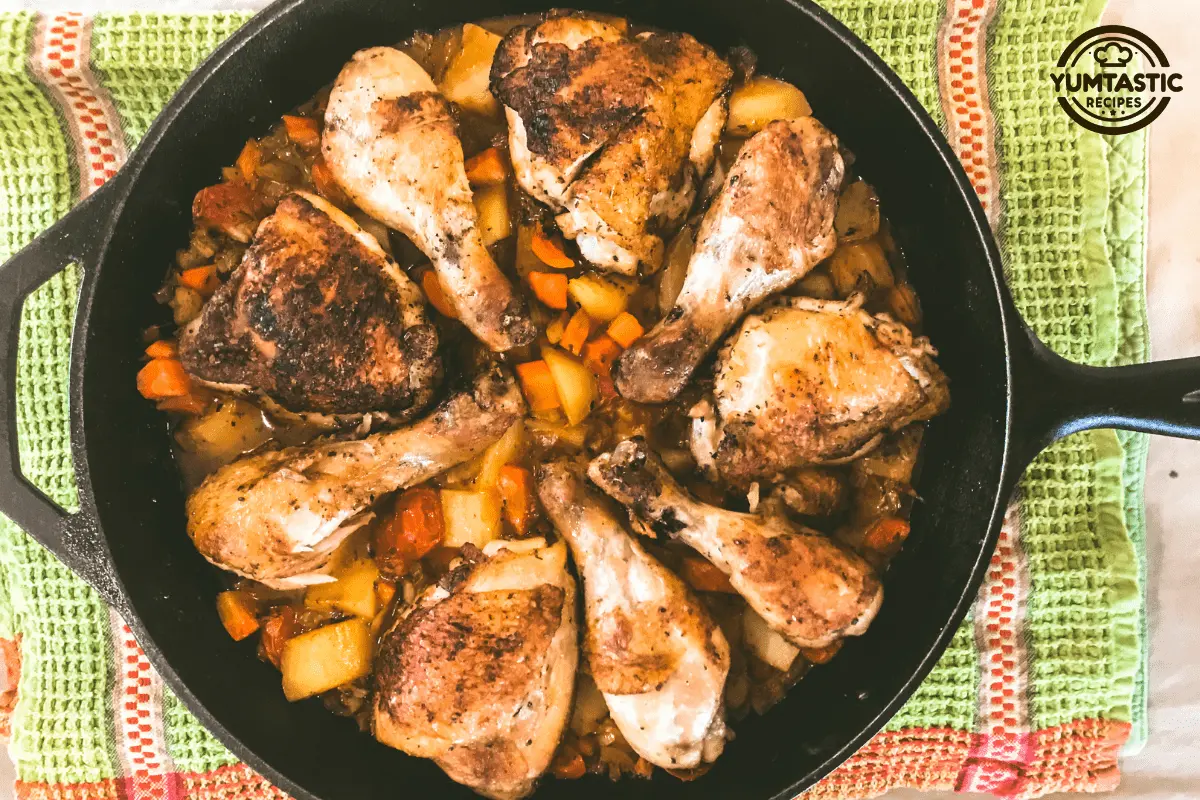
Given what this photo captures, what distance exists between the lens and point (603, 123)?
1.92 meters

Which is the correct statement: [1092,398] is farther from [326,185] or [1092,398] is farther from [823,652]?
[326,185]

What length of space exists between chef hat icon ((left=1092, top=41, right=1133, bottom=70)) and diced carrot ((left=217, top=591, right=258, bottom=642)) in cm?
253

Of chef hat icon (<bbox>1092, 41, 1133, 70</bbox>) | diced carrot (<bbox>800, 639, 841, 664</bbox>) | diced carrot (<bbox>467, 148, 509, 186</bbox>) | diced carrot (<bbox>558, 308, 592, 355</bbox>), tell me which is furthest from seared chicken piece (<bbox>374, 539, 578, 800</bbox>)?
chef hat icon (<bbox>1092, 41, 1133, 70</bbox>)

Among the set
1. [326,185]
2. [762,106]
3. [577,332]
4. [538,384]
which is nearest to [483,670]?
[538,384]

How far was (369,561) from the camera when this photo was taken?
6.88 feet

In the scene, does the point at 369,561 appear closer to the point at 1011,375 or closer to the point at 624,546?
the point at 624,546

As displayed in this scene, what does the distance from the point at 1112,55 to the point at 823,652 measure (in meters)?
1.75

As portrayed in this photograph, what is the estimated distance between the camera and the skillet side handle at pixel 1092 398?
1.72 metres

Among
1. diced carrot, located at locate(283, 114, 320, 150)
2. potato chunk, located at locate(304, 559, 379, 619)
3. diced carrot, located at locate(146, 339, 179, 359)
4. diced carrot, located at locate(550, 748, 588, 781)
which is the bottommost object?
diced carrot, located at locate(550, 748, 588, 781)

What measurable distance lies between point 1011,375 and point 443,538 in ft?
4.07

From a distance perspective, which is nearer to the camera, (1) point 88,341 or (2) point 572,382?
(1) point 88,341

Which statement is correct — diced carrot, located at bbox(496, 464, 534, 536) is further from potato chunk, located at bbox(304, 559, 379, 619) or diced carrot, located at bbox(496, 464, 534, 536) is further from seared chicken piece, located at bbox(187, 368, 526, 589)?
potato chunk, located at bbox(304, 559, 379, 619)

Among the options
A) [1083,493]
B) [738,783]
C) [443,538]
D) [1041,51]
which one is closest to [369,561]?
[443,538]

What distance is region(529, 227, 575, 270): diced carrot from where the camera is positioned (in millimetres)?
2033
